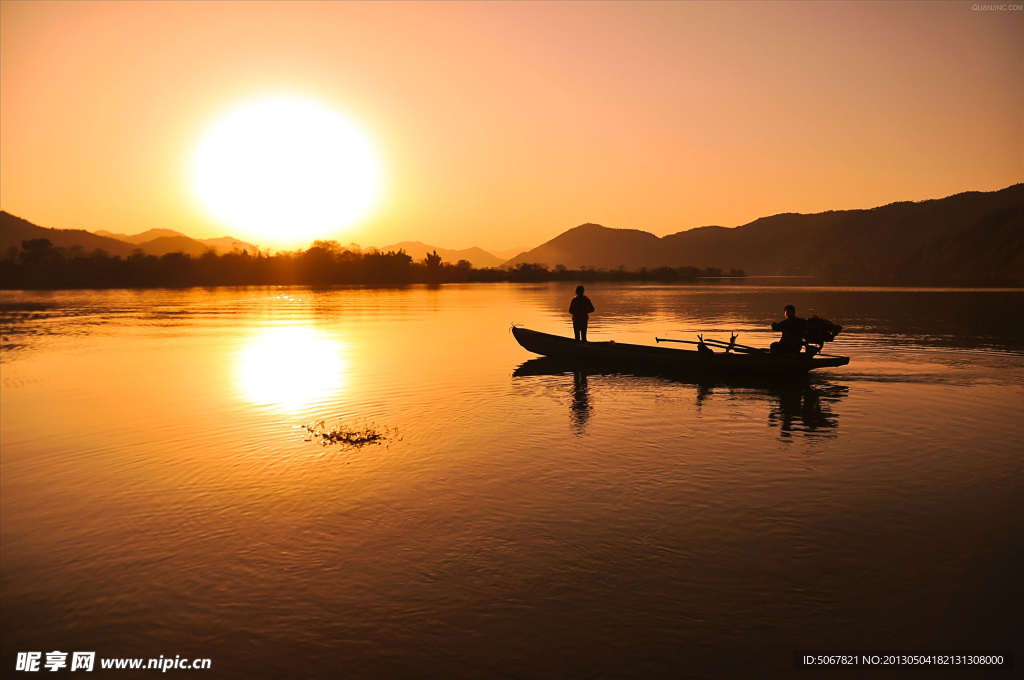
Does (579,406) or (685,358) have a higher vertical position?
(685,358)

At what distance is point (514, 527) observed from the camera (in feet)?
33.9

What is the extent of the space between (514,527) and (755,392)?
49.7 ft

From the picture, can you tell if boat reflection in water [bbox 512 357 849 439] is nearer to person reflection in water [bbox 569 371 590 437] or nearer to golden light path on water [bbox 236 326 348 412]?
person reflection in water [bbox 569 371 590 437]

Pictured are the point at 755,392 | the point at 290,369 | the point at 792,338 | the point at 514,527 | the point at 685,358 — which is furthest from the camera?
the point at 290,369

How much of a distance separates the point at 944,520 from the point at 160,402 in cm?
2166

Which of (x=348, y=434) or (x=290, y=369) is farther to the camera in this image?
(x=290, y=369)

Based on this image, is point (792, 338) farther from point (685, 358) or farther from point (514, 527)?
point (514, 527)

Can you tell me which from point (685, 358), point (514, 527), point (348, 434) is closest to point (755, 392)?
point (685, 358)

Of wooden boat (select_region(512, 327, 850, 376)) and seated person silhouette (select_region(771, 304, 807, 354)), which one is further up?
seated person silhouette (select_region(771, 304, 807, 354))

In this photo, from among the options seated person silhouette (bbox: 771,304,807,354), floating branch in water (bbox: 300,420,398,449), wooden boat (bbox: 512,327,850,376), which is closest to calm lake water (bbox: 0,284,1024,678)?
floating branch in water (bbox: 300,420,398,449)

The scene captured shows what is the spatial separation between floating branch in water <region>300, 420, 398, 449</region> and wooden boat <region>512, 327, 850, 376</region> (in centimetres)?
1261

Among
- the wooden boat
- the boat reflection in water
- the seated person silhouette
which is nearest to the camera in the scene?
the boat reflection in water

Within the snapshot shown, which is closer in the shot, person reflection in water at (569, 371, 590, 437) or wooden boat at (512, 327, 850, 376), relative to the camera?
person reflection in water at (569, 371, 590, 437)

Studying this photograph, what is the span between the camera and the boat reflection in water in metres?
17.8
